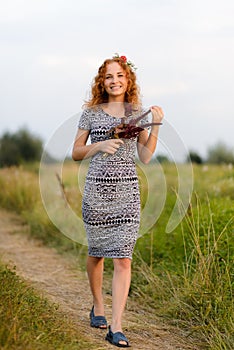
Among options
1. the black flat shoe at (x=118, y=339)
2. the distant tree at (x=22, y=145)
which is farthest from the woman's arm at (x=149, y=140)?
the distant tree at (x=22, y=145)

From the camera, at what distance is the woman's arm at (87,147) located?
14.3 ft

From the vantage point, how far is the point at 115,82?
15.2ft

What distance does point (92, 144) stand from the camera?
4.53 m

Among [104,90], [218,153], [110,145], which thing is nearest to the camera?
[110,145]

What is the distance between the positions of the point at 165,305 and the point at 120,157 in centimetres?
148

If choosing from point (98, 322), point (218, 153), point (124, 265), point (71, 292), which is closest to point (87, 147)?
point (124, 265)

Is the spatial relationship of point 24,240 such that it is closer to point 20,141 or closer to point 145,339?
point 145,339

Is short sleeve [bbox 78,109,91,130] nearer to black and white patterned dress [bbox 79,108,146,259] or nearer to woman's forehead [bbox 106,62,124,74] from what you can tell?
black and white patterned dress [bbox 79,108,146,259]

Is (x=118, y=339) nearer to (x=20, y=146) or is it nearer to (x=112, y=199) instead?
(x=112, y=199)

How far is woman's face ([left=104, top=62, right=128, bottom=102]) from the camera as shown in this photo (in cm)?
465

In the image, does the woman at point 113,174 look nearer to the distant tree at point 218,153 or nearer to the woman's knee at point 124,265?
the woman's knee at point 124,265

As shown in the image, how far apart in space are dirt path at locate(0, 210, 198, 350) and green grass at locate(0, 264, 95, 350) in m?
0.22

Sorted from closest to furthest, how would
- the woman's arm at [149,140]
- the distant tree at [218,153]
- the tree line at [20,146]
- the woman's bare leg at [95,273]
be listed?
1. the woman's arm at [149,140]
2. the woman's bare leg at [95,273]
3. the distant tree at [218,153]
4. the tree line at [20,146]

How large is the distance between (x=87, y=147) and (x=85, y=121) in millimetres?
231
